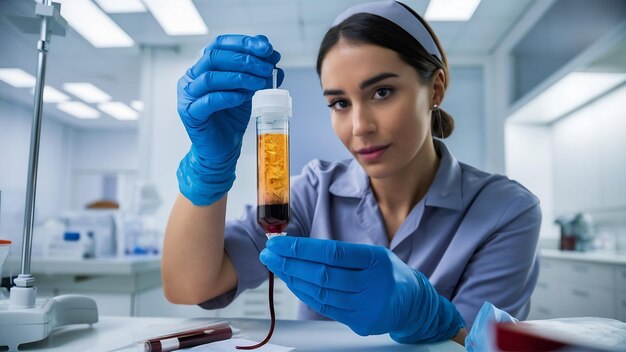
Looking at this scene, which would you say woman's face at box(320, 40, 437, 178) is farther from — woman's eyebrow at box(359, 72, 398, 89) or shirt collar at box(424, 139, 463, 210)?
shirt collar at box(424, 139, 463, 210)

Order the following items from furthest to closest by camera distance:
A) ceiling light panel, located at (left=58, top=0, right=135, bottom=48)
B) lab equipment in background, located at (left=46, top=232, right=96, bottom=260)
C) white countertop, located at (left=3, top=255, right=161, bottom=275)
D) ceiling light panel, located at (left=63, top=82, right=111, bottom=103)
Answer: ceiling light panel, located at (left=63, top=82, right=111, bottom=103) < ceiling light panel, located at (left=58, top=0, right=135, bottom=48) < lab equipment in background, located at (left=46, top=232, right=96, bottom=260) < white countertop, located at (left=3, top=255, right=161, bottom=275)

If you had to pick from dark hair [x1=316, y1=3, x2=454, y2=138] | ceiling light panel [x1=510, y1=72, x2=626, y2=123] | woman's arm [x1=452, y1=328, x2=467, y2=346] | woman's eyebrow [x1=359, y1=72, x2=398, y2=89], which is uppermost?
ceiling light panel [x1=510, y1=72, x2=626, y2=123]

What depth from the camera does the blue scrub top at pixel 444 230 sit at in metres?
1.11

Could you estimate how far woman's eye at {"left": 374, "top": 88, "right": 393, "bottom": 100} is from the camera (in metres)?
1.13

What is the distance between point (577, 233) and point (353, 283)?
3.37m

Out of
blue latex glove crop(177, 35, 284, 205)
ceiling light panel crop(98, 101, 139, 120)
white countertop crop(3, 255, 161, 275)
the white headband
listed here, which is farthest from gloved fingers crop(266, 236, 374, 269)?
ceiling light panel crop(98, 101, 139, 120)

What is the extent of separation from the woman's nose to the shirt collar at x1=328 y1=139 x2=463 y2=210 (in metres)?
0.25

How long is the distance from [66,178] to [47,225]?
7102 millimetres

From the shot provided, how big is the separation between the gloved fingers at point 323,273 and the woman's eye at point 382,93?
20.4 inches

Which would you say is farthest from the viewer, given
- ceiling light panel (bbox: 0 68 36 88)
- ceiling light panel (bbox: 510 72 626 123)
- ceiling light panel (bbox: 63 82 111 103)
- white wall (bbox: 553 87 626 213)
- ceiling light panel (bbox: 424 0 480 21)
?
ceiling light panel (bbox: 63 82 111 103)

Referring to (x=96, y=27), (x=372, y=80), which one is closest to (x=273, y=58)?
(x=372, y=80)

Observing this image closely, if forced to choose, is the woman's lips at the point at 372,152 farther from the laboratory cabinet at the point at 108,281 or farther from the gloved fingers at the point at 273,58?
the laboratory cabinet at the point at 108,281

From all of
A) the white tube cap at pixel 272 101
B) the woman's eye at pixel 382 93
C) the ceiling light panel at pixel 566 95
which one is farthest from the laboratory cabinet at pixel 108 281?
the ceiling light panel at pixel 566 95

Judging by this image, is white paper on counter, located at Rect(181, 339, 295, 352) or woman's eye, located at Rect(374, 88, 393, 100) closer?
white paper on counter, located at Rect(181, 339, 295, 352)
